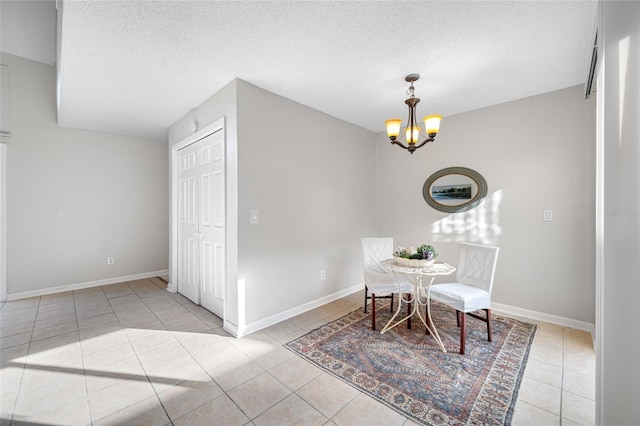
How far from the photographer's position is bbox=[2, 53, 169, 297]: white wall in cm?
357

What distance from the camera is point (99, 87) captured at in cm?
269

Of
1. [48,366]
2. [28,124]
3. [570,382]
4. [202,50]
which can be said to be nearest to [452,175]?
[570,382]

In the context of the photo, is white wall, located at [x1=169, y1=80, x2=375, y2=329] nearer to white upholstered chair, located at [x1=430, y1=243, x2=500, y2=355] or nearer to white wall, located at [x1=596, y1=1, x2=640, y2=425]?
white upholstered chair, located at [x1=430, y1=243, x2=500, y2=355]

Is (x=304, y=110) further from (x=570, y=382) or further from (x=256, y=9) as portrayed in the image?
(x=570, y=382)

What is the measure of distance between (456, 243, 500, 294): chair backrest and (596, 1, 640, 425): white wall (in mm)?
1297

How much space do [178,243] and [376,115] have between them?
3.39 meters

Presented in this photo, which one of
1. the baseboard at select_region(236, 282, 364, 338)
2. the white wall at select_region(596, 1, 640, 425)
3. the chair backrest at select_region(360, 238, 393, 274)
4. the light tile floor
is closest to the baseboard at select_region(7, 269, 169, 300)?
the light tile floor

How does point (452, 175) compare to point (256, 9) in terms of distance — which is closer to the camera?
point (256, 9)

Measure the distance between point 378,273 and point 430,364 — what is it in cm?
113

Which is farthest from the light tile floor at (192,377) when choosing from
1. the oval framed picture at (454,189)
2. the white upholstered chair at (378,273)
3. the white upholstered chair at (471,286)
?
the oval framed picture at (454,189)

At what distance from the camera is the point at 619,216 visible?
1093 millimetres

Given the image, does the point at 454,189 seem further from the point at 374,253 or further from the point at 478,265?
the point at 374,253

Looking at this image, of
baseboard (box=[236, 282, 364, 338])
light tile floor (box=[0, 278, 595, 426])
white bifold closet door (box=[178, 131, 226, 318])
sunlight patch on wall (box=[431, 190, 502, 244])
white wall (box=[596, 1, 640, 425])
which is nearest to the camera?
white wall (box=[596, 1, 640, 425])

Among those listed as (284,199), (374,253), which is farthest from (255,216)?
(374,253)
